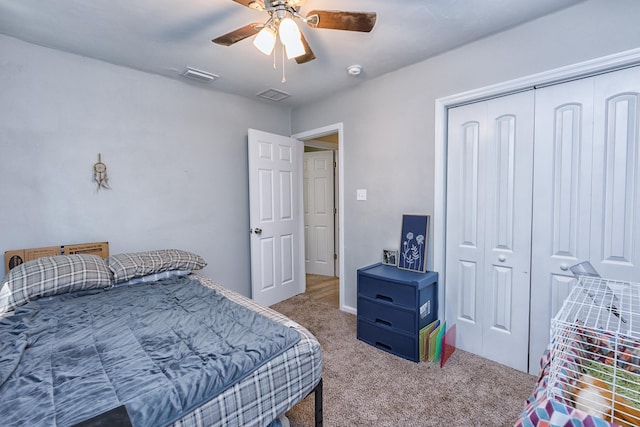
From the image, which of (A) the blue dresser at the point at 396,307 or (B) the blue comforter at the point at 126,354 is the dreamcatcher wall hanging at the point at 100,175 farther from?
(A) the blue dresser at the point at 396,307

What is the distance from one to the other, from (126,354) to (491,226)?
8.09 ft

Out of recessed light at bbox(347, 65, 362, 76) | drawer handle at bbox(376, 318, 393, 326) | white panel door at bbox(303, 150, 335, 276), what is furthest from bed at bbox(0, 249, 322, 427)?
white panel door at bbox(303, 150, 335, 276)

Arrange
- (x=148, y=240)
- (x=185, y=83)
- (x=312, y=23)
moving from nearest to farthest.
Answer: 1. (x=312, y=23)
2. (x=148, y=240)
3. (x=185, y=83)

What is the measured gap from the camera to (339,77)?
2.89m

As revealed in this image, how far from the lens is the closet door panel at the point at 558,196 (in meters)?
1.88

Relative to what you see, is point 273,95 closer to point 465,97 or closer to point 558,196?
point 465,97

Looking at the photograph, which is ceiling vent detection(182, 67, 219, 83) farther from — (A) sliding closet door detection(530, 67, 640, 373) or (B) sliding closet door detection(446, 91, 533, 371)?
(A) sliding closet door detection(530, 67, 640, 373)

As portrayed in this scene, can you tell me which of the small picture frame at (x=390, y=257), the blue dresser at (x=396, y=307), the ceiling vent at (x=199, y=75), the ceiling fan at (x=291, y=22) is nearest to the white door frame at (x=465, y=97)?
the blue dresser at (x=396, y=307)

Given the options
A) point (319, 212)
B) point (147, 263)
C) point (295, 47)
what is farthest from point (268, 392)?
point (319, 212)

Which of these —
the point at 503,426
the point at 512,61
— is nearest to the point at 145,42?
the point at 512,61

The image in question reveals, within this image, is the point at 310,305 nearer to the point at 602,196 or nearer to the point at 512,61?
the point at 602,196

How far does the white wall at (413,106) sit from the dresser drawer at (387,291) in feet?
1.35

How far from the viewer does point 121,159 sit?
2.64 meters

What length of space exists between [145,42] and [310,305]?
300 centimetres
